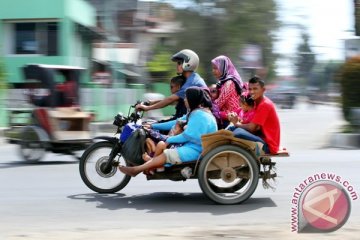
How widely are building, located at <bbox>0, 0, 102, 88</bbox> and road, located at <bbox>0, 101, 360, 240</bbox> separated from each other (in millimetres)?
18995

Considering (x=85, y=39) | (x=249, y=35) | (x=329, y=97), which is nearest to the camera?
(x=249, y=35)

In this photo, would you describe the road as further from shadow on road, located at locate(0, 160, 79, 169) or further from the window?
the window

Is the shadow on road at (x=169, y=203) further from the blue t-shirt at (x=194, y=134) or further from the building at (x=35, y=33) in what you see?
the building at (x=35, y=33)

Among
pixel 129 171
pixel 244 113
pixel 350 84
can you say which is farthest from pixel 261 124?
pixel 350 84

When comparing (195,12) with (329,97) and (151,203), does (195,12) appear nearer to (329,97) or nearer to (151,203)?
(151,203)

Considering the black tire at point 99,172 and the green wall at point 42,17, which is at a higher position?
the green wall at point 42,17

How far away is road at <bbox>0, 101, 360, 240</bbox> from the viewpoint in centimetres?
627

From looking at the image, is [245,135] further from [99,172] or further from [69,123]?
[69,123]

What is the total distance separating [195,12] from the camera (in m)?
29.5

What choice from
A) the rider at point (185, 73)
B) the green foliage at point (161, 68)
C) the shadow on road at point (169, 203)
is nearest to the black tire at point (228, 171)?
the shadow on road at point (169, 203)

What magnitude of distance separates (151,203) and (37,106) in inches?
211

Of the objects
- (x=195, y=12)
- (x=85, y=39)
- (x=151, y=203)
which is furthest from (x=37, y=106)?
(x=85, y=39)

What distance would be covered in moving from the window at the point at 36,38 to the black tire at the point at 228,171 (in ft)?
76.3

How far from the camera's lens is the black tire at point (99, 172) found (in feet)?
27.0
